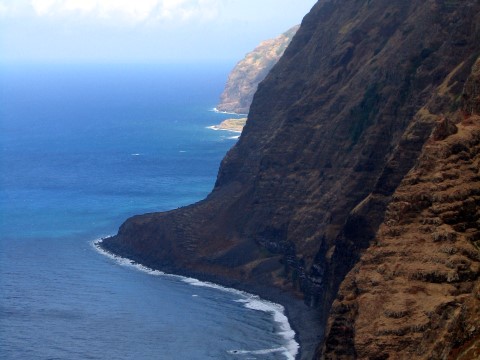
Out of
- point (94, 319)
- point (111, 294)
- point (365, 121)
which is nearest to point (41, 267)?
point (111, 294)

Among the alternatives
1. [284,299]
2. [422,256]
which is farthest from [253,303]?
[422,256]

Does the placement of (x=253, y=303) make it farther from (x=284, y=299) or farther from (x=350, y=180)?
(x=350, y=180)

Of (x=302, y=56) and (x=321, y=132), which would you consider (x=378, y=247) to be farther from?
(x=302, y=56)

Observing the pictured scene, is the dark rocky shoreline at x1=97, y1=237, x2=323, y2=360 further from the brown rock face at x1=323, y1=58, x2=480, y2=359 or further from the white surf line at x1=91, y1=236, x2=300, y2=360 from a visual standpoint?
the brown rock face at x1=323, y1=58, x2=480, y2=359

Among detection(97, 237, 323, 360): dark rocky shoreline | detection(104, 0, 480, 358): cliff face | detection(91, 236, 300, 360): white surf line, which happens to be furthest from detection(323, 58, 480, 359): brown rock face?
detection(97, 237, 323, 360): dark rocky shoreline

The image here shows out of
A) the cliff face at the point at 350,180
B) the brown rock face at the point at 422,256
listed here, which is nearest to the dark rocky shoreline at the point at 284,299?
the cliff face at the point at 350,180

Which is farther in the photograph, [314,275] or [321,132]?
[321,132]

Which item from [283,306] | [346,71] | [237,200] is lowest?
[283,306]
